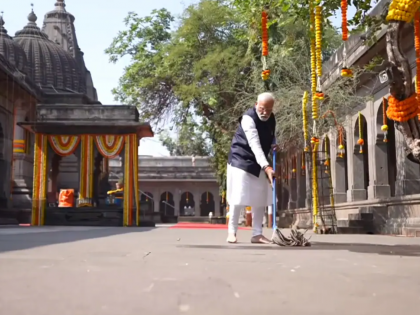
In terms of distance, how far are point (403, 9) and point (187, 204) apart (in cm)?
4696

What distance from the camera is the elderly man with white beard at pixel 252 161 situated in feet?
21.5

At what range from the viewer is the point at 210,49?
20.9 metres

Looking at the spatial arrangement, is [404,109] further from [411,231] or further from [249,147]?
[411,231]

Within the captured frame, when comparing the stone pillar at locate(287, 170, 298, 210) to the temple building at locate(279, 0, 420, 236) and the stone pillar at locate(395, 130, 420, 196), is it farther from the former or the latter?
the stone pillar at locate(395, 130, 420, 196)

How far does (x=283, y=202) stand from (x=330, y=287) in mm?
27581

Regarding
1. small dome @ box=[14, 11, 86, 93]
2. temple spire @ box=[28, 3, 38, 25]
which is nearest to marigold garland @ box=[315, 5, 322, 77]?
small dome @ box=[14, 11, 86, 93]

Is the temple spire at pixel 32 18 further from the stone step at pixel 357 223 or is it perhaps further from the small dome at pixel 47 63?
the stone step at pixel 357 223

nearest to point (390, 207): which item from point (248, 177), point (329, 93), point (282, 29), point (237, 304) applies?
point (329, 93)

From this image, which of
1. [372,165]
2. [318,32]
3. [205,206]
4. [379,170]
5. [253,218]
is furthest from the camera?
[205,206]

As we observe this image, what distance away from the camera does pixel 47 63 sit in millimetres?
36406

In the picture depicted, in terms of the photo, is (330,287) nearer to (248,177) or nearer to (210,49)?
(248,177)

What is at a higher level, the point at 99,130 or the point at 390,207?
the point at 99,130

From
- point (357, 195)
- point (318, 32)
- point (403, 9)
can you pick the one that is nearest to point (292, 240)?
point (403, 9)

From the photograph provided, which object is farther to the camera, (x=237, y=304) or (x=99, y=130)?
(x=99, y=130)
